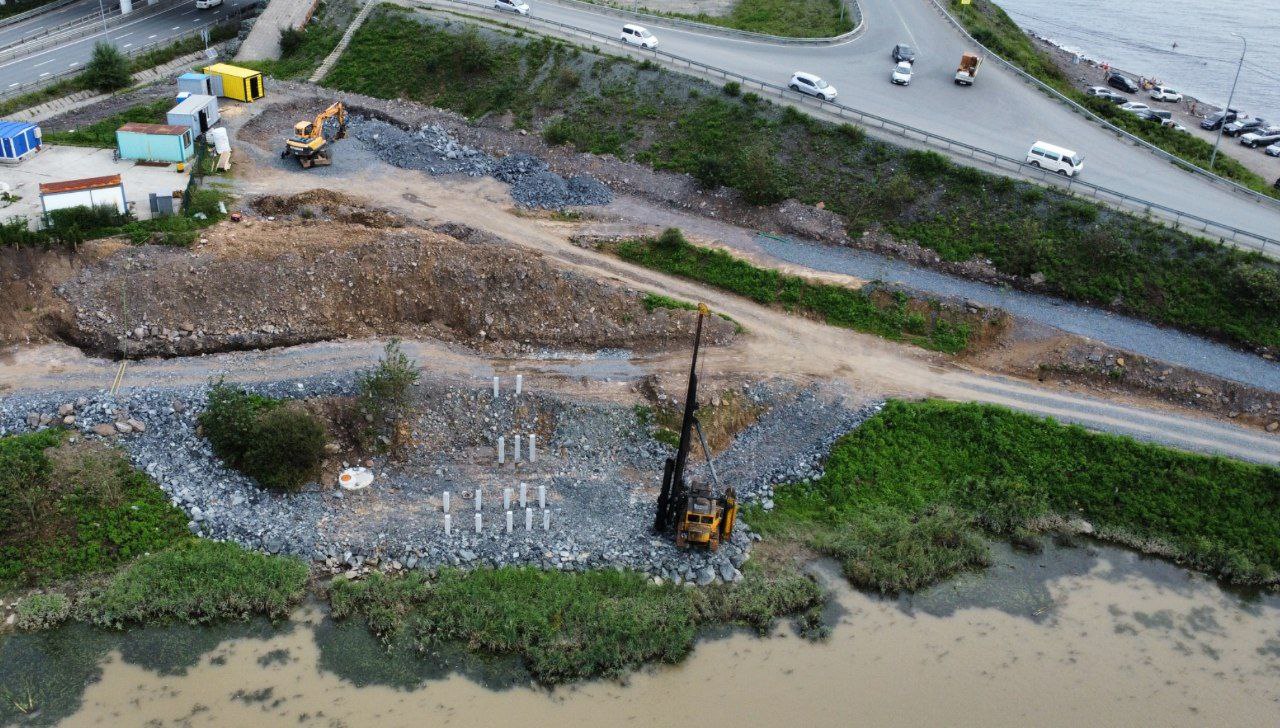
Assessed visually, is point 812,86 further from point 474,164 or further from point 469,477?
point 469,477

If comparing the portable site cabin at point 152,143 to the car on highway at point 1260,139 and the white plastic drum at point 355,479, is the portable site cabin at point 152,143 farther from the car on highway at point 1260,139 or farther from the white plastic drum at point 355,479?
the car on highway at point 1260,139

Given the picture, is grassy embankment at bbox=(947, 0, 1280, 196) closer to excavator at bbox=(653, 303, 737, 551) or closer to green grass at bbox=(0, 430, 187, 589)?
excavator at bbox=(653, 303, 737, 551)

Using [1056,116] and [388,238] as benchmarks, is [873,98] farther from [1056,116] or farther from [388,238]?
[388,238]

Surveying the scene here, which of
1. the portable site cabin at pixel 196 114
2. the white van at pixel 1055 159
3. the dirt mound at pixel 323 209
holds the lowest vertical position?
the dirt mound at pixel 323 209

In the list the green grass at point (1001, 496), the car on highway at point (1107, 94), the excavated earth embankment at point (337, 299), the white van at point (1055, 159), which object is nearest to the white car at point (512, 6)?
the excavated earth embankment at point (337, 299)

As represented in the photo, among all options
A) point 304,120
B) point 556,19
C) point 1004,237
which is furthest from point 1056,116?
point 304,120

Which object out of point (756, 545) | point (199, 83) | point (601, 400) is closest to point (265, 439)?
point (601, 400)

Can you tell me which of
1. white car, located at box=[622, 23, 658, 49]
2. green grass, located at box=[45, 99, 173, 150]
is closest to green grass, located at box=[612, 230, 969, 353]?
white car, located at box=[622, 23, 658, 49]
